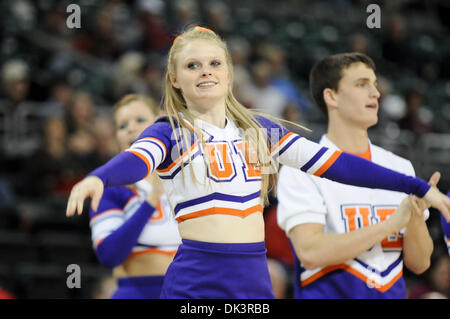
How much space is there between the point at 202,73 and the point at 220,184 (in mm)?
452

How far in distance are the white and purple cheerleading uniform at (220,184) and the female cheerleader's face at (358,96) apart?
828 mm

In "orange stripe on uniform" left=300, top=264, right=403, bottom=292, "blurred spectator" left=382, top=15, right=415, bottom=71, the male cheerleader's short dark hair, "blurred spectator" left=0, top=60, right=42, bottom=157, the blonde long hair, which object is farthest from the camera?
"blurred spectator" left=382, top=15, right=415, bottom=71

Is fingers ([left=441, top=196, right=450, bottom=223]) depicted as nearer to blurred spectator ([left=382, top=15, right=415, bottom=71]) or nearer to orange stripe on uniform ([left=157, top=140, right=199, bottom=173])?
orange stripe on uniform ([left=157, top=140, right=199, bottom=173])

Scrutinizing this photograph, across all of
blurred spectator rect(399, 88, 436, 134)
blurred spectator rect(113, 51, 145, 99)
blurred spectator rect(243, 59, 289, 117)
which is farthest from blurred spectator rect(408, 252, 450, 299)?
blurred spectator rect(113, 51, 145, 99)

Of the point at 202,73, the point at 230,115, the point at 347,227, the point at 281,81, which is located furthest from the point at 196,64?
the point at 281,81

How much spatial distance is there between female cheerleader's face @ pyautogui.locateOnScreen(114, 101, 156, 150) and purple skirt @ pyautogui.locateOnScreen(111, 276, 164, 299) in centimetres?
73

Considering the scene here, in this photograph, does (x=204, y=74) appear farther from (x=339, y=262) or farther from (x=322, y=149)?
(x=339, y=262)

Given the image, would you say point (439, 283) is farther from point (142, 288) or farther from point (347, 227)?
point (142, 288)

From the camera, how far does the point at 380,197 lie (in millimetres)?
3365

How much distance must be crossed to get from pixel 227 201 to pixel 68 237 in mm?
4567

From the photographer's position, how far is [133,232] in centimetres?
345

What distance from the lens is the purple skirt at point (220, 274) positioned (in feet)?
8.13

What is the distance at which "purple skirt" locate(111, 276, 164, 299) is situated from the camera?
3.63 m

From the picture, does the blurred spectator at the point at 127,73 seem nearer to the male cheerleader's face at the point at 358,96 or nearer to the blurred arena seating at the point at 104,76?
the blurred arena seating at the point at 104,76
